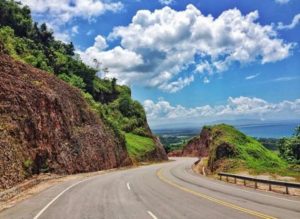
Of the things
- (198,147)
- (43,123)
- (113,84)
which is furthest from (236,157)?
(198,147)

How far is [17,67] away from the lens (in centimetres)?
3456

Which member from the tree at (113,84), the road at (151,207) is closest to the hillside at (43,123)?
the road at (151,207)

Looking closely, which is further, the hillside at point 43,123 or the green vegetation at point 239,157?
the green vegetation at point 239,157

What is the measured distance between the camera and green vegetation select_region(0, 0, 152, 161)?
61.7 meters

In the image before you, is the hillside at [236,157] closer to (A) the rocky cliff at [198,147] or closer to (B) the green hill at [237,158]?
(B) the green hill at [237,158]

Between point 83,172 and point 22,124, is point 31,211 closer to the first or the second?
point 22,124

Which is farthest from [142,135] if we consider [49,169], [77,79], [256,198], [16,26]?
[256,198]

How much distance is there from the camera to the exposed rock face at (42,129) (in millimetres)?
26620

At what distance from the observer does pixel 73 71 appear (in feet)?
274

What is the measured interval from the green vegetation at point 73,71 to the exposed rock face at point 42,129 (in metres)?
9.11

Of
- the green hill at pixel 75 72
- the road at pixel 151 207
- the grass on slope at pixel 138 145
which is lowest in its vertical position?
the road at pixel 151 207

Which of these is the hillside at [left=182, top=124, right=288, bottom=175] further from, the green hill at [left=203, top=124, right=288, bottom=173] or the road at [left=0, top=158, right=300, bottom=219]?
the road at [left=0, top=158, right=300, bottom=219]

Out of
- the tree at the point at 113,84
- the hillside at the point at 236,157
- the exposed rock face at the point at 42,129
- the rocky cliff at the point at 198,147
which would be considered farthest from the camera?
the rocky cliff at the point at 198,147

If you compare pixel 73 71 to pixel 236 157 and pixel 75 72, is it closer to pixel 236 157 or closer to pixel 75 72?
pixel 75 72
